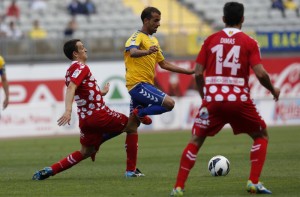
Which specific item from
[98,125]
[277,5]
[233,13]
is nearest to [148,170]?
[98,125]

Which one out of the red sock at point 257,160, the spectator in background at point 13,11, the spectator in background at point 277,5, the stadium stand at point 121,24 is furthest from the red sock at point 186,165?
the spectator in background at point 277,5

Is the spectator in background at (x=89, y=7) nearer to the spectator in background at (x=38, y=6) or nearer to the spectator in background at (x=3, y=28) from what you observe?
the spectator in background at (x=38, y=6)

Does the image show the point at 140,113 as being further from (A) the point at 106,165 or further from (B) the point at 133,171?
(A) the point at 106,165

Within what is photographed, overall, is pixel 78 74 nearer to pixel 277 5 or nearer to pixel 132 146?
pixel 132 146

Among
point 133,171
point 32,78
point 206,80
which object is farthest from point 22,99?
point 206,80

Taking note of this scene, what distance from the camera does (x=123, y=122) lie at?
12.0m

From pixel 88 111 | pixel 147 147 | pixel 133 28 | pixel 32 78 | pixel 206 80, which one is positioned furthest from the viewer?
pixel 133 28

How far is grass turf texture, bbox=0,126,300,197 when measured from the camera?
1029 centimetres

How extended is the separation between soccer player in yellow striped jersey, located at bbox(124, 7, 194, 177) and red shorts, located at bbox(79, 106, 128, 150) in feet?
0.78

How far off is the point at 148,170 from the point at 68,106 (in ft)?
9.96

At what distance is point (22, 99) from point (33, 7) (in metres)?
4.51

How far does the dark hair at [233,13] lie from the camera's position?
9180 mm

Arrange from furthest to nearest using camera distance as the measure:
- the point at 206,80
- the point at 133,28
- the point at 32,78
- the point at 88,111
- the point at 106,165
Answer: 1. the point at 133,28
2. the point at 32,78
3. the point at 106,165
4. the point at 88,111
5. the point at 206,80

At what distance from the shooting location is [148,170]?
13.2 meters
